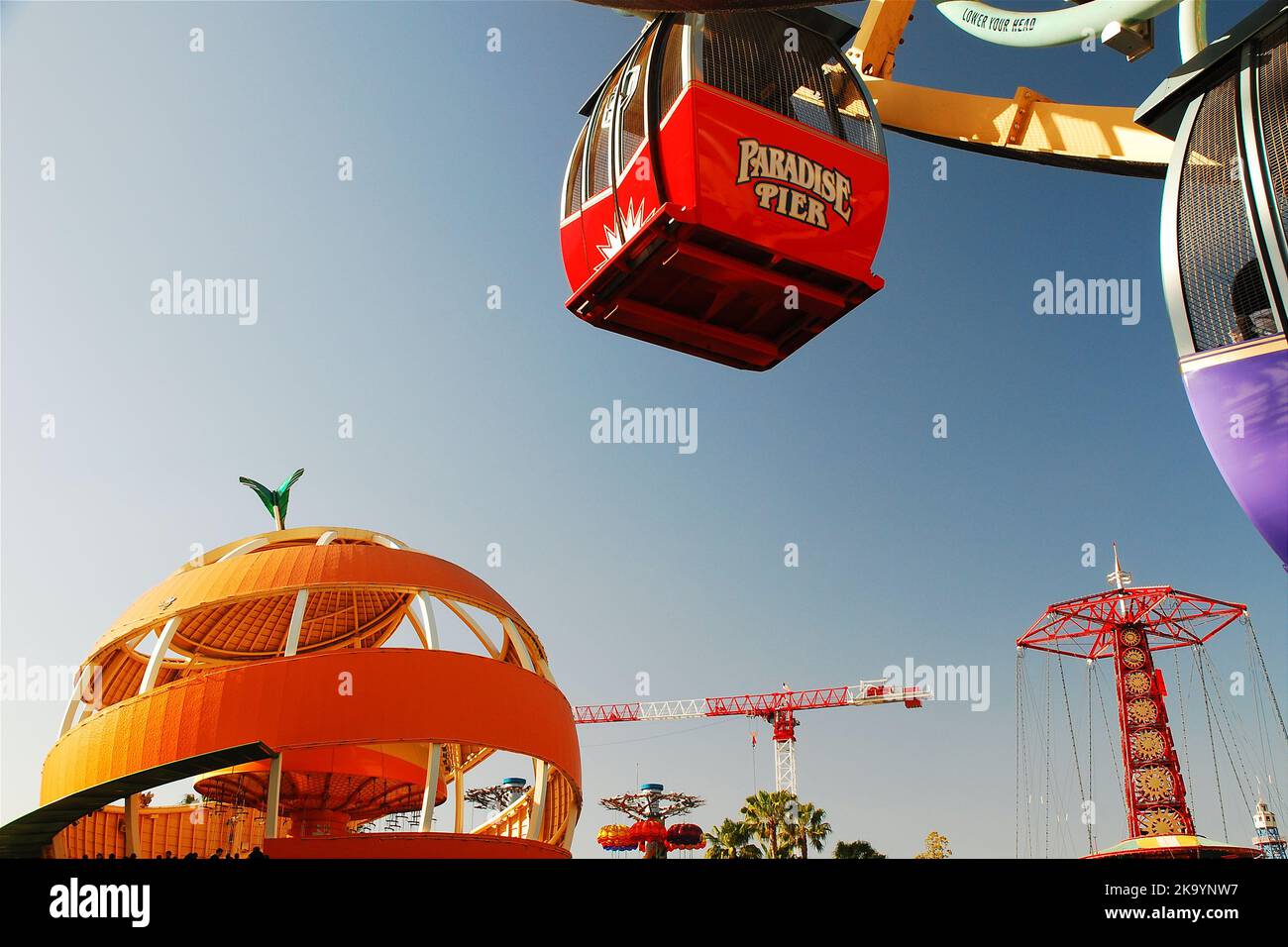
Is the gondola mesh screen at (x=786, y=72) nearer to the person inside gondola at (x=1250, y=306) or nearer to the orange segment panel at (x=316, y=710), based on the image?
the person inside gondola at (x=1250, y=306)

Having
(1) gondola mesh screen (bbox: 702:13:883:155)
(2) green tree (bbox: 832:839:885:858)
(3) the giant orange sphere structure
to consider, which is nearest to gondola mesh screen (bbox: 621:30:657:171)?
(1) gondola mesh screen (bbox: 702:13:883:155)

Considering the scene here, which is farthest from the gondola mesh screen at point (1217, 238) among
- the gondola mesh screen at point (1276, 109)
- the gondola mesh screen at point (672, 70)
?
the gondola mesh screen at point (672, 70)

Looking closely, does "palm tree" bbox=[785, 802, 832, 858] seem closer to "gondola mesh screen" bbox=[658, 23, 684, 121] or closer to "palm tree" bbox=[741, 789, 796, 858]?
"palm tree" bbox=[741, 789, 796, 858]

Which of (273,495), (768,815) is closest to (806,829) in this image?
(768,815)

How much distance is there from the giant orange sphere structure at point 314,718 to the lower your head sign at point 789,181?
1054 cm

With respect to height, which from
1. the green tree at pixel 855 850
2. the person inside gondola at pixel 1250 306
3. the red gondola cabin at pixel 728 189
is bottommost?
the green tree at pixel 855 850

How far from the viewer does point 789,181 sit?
12.1 meters

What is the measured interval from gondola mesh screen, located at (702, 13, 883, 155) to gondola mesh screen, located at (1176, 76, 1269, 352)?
4.45m

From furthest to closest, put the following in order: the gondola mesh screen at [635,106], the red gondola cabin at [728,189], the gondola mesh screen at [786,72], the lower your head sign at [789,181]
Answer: the gondola mesh screen at [635,106]
the gondola mesh screen at [786,72]
the lower your head sign at [789,181]
the red gondola cabin at [728,189]

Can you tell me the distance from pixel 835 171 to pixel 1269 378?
19.5 feet

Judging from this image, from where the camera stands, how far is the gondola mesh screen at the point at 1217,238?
1286 cm

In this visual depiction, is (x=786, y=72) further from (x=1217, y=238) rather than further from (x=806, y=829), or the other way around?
(x=806, y=829)
